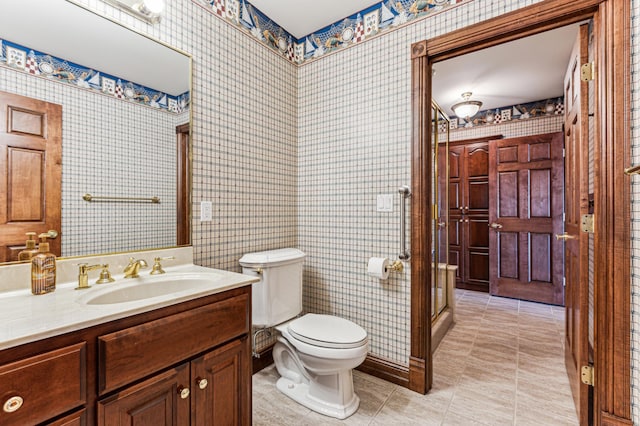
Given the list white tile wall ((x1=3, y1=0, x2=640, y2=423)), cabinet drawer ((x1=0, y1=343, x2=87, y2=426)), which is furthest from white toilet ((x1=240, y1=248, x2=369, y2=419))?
cabinet drawer ((x1=0, y1=343, x2=87, y2=426))

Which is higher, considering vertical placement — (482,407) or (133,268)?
(133,268)

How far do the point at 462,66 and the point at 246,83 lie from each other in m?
2.09

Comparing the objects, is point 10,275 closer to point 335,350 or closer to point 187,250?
point 187,250

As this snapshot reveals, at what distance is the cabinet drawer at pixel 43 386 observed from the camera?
0.71 metres

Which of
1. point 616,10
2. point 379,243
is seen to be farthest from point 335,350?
point 616,10

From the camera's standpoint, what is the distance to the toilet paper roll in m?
1.89

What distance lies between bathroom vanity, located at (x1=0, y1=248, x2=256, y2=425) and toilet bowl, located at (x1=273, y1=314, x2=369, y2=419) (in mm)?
413

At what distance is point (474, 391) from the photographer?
6.02ft

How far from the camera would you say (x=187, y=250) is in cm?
166

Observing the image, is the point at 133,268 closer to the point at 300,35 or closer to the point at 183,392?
the point at 183,392

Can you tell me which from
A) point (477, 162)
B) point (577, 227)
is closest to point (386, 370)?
point (577, 227)

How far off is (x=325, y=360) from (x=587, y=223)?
1.46m

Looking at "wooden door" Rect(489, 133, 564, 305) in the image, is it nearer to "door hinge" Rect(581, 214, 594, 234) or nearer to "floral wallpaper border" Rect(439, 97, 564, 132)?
"floral wallpaper border" Rect(439, 97, 564, 132)

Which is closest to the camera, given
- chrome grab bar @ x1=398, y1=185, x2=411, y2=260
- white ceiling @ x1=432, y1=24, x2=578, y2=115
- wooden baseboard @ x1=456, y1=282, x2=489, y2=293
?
chrome grab bar @ x1=398, y1=185, x2=411, y2=260
